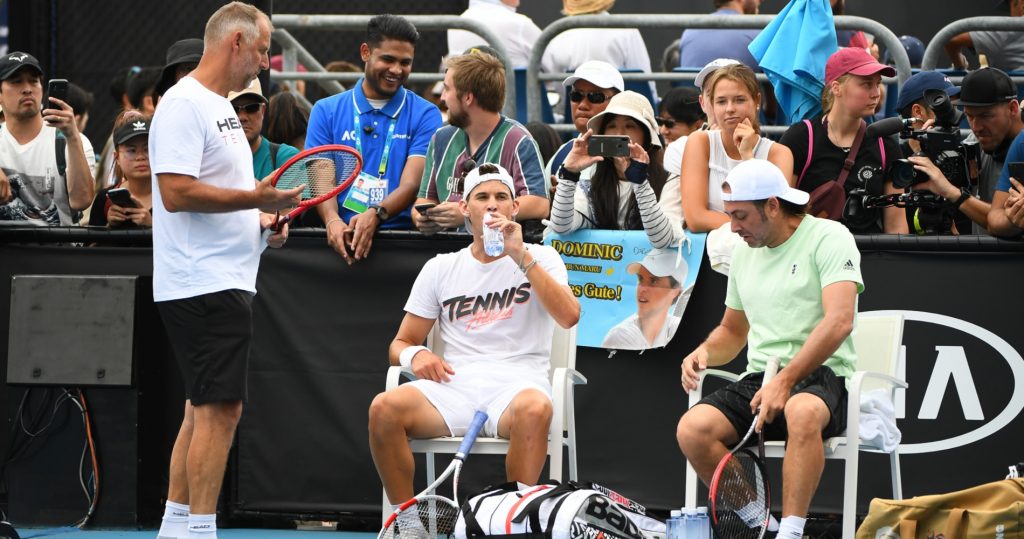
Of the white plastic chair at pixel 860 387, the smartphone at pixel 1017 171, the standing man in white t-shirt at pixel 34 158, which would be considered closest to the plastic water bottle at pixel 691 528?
the white plastic chair at pixel 860 387

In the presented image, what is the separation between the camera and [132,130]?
267 inches

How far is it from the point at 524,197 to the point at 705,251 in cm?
82

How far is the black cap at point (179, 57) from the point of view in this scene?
6.61m

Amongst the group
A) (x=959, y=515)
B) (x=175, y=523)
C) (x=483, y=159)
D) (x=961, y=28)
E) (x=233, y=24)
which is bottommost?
(x=175, y=523)

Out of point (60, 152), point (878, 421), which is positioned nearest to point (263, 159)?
point (60, 152)

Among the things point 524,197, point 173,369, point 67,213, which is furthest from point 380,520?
point 67,213

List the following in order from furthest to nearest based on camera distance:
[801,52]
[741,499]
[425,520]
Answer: [801,52] → [425,520] → [741,499]

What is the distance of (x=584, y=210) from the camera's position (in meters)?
6.32

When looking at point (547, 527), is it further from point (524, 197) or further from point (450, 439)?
point (524, 197)

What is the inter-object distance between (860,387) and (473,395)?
1.45 metres

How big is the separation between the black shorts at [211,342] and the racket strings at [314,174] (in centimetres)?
60

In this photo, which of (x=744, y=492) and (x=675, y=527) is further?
(x=744, y=492)

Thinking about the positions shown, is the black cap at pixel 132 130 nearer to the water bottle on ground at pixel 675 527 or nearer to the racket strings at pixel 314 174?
the racket strings at pixel 314 174

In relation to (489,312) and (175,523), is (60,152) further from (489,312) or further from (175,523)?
(489,312)
